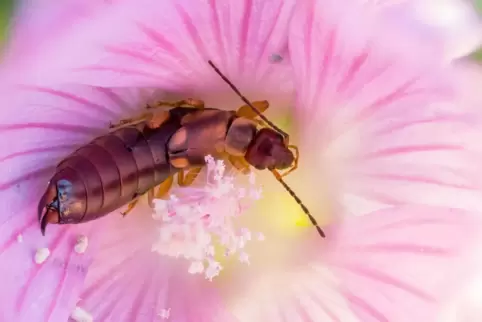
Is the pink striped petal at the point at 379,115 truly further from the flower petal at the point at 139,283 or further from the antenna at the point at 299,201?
the flower petal at the point at 139,283

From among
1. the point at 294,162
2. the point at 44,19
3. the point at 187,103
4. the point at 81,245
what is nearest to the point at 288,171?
the point at 294,162

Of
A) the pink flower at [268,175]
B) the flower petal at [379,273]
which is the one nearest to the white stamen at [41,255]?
the pink flower at [268,175]

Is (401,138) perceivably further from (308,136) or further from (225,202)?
(225,202)

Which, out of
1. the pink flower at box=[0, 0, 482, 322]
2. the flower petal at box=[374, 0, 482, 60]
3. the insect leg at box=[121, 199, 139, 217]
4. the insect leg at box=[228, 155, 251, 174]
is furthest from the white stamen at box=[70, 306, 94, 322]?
the flower petal at box=[374, 0, 482, 60]

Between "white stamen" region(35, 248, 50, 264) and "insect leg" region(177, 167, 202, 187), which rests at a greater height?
"white stamen" region(35, 248, 50, 264)

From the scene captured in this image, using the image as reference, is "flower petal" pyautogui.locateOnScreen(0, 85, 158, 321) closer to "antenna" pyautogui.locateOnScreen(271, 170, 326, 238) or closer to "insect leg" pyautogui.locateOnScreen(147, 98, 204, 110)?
"insect leg" pyautogui.locateOnScreen(147, 98, 204, 110)

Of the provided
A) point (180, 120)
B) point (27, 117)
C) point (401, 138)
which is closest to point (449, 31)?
point (401, 138)
